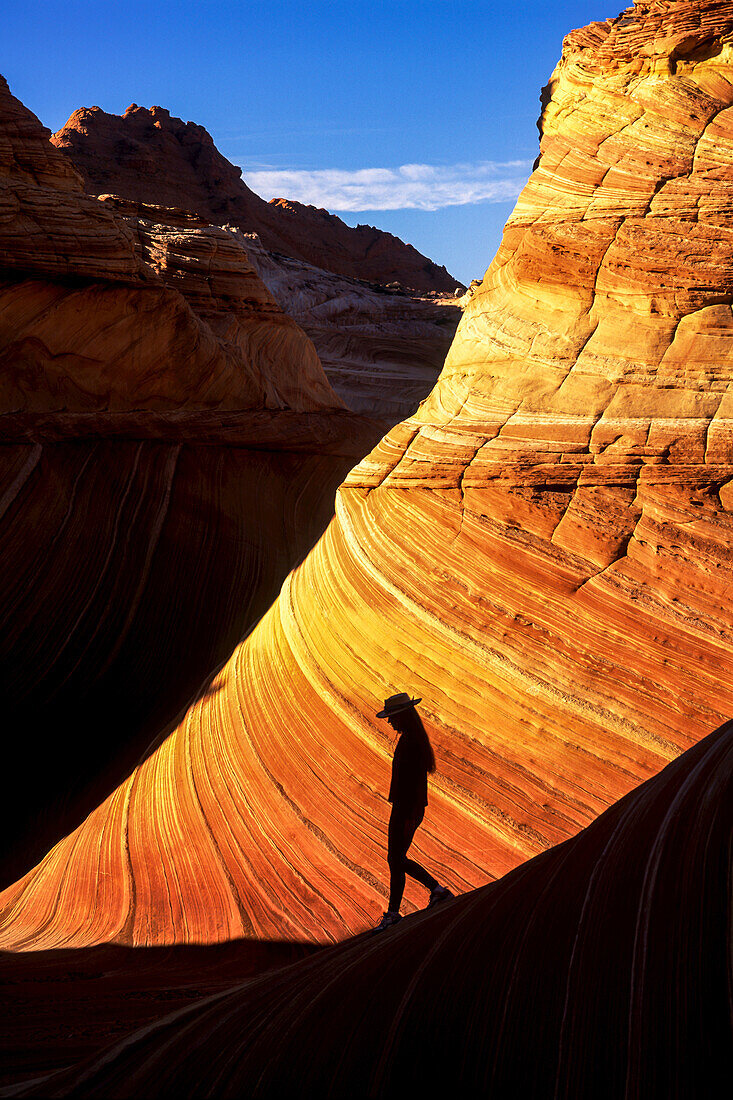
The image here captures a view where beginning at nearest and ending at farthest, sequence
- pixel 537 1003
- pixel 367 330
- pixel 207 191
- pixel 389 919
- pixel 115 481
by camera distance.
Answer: pixel 537 1003 → pixel 389 919 → pixel 115 481 → pixel 367 330 → pixel 207 191

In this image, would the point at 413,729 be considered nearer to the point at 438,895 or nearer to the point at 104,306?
the point at 438,895

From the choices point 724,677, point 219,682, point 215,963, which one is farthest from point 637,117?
point 215,963

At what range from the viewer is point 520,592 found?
6.37 m

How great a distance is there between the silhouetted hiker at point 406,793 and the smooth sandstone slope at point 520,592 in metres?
0.43

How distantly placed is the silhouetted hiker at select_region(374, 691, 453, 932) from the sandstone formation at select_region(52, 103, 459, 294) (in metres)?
55.9

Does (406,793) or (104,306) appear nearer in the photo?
(406,793)

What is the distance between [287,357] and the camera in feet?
58.6

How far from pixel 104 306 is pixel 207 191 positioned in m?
55.4

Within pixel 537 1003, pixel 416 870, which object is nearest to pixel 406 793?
pixel 416 870

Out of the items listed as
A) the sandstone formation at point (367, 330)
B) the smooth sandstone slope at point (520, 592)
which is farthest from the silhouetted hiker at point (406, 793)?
the sandstone formation at point (367, 330)

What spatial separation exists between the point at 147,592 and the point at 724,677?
316 inches

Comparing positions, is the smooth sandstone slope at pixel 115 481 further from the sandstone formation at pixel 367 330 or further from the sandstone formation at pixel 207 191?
the sandstone formation at pixel 207 191

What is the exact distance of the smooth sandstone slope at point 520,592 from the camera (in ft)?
18.7

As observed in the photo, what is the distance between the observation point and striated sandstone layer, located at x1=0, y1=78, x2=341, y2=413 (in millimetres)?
12562
